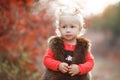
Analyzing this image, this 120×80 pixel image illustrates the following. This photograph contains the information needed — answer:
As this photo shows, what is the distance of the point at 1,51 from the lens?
9.62 metres

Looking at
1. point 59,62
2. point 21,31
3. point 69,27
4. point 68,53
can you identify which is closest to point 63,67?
point 59,62

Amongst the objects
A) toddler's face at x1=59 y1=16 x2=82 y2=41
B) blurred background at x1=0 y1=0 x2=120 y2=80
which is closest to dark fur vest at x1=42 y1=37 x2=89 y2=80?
toddler's face at x1=59 y1=16 x2=82 y2=41

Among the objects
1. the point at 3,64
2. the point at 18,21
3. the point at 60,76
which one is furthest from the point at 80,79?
the point at 18,21

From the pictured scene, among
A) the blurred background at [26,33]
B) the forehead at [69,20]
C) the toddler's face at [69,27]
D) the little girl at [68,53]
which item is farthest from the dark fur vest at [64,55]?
the blurred background at [26,33]

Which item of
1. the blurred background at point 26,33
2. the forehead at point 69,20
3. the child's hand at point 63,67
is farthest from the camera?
the blurred background at point 26,33

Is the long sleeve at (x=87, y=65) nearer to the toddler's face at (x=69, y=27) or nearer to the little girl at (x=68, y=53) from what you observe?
the little girl at (x=68, y=53)

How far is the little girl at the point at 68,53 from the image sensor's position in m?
6.25

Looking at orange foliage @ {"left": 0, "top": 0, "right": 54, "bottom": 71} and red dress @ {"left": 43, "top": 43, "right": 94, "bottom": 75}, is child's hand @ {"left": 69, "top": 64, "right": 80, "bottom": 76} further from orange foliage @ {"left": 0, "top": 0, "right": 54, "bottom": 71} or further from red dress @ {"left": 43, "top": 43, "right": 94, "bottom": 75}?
orange foliage @ {"left": 0, "top": 0, "right": 54, "bottom": 71}

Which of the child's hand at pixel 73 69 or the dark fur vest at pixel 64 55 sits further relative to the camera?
the dark fur vest at pixel 64 55

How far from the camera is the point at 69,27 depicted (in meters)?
6.27

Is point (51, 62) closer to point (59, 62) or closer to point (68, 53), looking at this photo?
point (59, 62)

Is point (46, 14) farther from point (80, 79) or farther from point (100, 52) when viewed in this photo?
point (100, 52)

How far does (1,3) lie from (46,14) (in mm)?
858

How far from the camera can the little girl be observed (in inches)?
246
